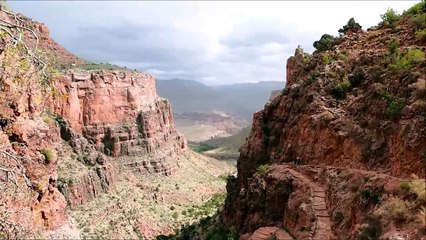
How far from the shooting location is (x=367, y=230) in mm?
16312

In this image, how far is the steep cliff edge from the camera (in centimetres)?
1764

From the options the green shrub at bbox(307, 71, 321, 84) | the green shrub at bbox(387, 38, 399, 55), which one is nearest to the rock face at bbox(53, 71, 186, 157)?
the green shrub at bbox(307, 71, 321, 84)

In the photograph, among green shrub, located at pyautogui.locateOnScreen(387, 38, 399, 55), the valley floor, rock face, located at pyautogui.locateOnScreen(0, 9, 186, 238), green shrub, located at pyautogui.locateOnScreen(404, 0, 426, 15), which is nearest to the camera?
green shrub, located at pyautogui.locateOnScreen(387, 38, 399, 55)

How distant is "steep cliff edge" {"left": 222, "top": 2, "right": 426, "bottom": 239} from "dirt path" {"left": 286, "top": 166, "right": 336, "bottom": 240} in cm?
5

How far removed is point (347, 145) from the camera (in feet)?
77.2

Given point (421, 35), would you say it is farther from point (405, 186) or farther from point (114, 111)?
point (114, 111)

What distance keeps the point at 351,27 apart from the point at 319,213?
19167mm

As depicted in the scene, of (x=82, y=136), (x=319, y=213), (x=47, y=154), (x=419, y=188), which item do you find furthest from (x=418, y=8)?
(x=82, y=136)

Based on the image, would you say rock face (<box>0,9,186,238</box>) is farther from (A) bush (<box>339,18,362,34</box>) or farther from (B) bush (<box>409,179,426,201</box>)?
(A) bush (<box>339,18,362,34</box>)

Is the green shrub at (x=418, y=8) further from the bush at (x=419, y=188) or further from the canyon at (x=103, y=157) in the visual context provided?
the canyon at (x=103, y=157)

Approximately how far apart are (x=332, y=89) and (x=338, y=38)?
8.96 meters

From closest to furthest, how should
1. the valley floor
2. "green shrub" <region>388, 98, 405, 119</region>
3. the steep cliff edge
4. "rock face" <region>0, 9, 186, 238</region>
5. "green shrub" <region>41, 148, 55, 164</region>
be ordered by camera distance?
the steep cliff edge, "green shrub" <region>388, 98, 405, 119</region>, "rock face" <region>0, 9, 186, 238</region>, "green shrub" <region>41, 148, 55, 164</region>, the valley floor

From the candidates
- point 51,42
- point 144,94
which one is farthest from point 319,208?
point 51,42

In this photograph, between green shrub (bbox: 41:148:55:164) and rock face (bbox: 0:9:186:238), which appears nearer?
rock face (bbox: 0:9:186:238)
